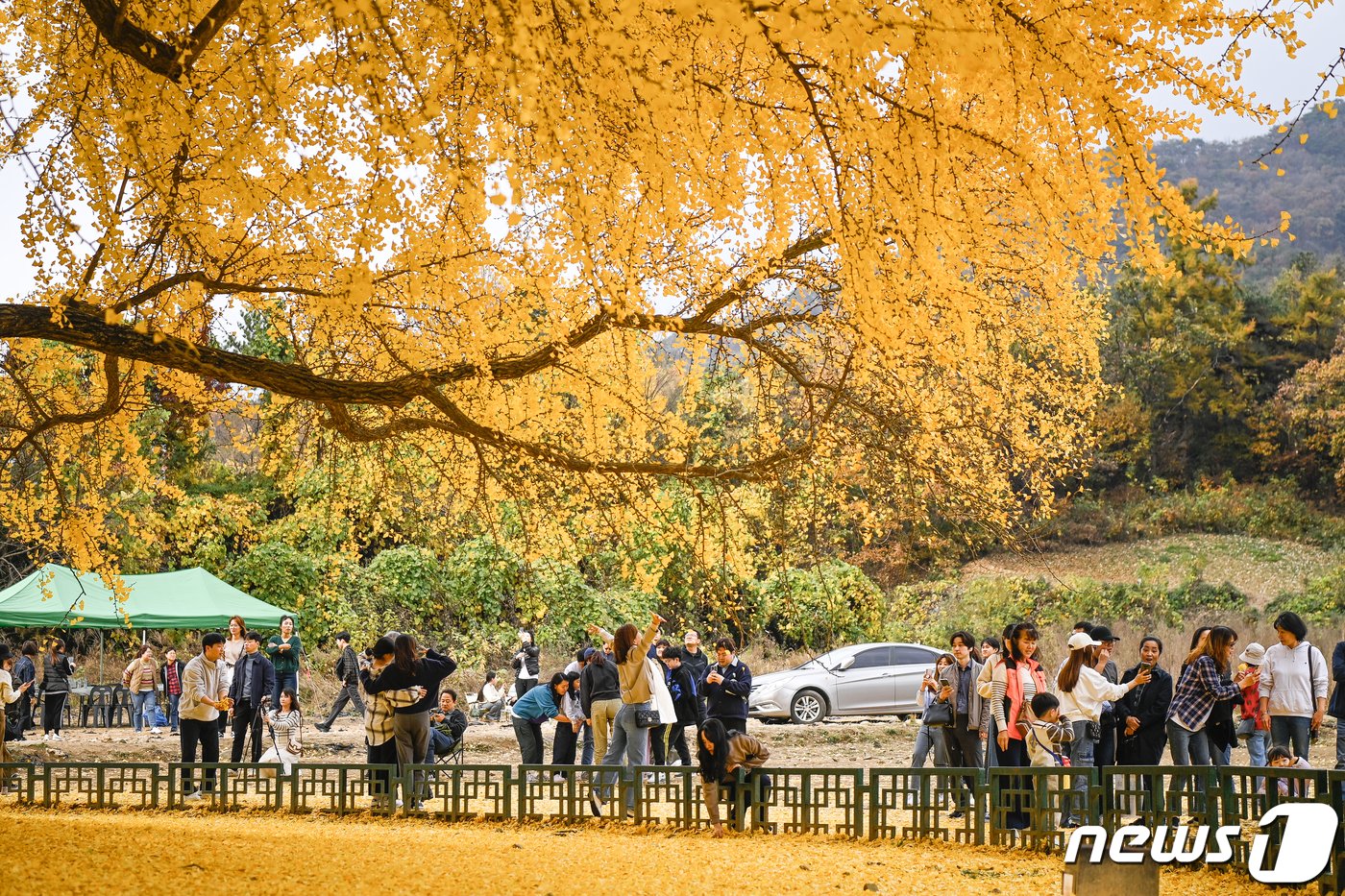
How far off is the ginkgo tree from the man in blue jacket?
1.62 metres

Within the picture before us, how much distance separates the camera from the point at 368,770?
10.2 metres

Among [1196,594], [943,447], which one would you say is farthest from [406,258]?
[1196,594]

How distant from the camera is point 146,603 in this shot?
60.2ft

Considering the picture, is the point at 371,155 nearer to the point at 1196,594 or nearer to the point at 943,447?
the point at 943,447

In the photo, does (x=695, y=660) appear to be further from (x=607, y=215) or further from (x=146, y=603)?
(x=146, y=603)

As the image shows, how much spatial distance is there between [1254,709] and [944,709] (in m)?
2.42

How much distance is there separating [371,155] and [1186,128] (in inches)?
161

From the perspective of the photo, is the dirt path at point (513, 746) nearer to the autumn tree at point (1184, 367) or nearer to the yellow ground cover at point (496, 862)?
the yellow ground cover at point (496, 862)

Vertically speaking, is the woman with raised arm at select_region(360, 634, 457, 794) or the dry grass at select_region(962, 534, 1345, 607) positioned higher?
the dry grass at select_region(962, 534, 1345, 607)

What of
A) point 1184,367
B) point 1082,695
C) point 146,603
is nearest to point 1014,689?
point 1082,695

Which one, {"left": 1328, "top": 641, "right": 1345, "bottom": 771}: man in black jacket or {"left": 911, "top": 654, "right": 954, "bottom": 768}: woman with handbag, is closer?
{"left": 1328, "top": 641, "right": 1345, "bottom": 771}: man in black jacket

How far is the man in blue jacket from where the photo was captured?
33.8ft

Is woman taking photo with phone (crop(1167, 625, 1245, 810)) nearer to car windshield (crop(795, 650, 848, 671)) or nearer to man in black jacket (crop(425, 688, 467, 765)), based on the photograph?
man in black jacket (crop(425, 688, 467, 765))

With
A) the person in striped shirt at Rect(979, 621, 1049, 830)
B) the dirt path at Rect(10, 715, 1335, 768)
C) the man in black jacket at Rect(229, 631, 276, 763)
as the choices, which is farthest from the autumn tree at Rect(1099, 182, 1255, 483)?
the man in black jacket at Rect(229, 631, 276, 763)
